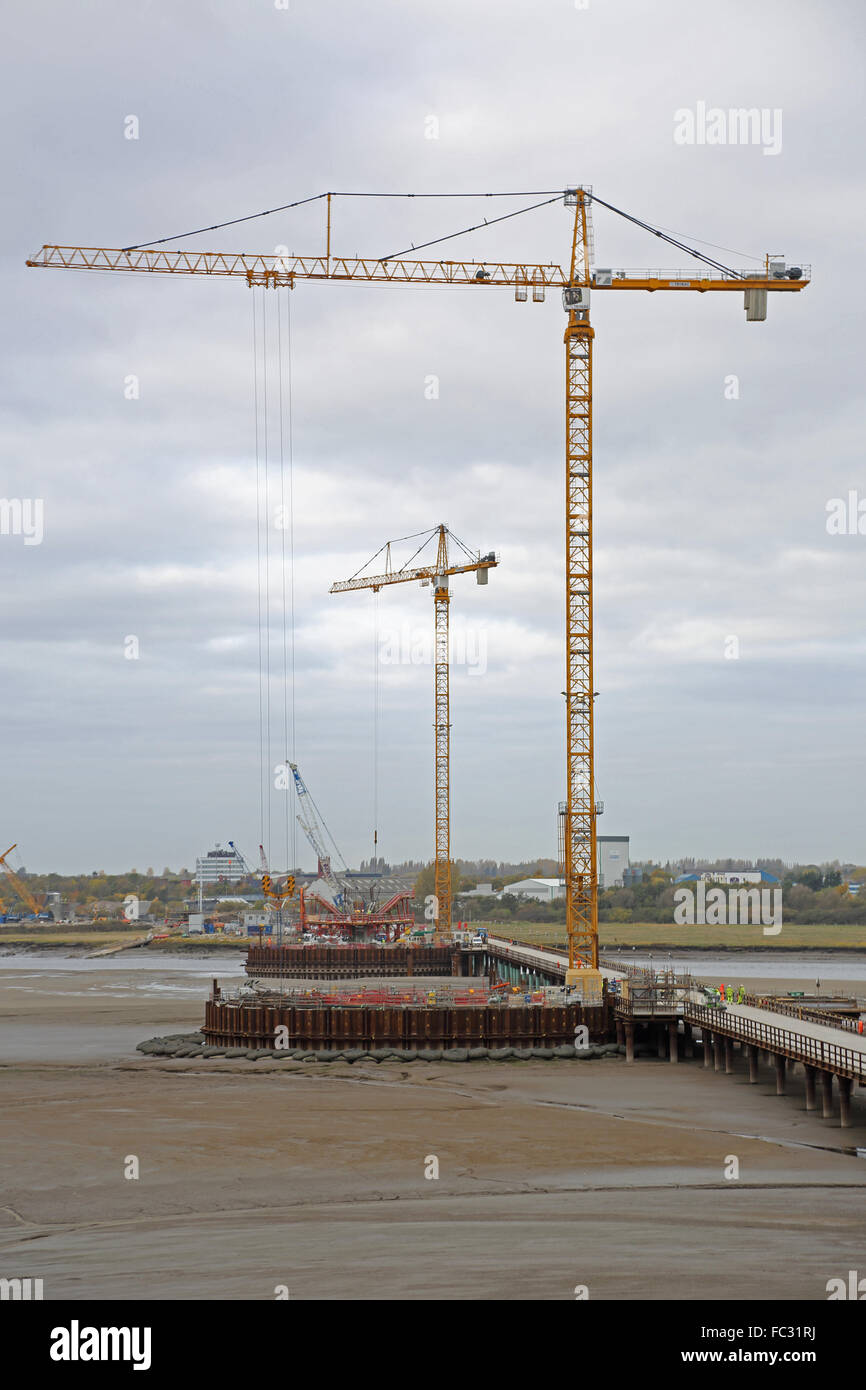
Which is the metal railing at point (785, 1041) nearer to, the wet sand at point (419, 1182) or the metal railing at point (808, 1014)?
the wet sand at point (419, 1182)

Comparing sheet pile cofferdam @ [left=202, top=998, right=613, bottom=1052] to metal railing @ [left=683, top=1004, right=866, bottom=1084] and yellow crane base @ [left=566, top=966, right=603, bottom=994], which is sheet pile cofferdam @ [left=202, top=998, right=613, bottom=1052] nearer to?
yellow crane base @ [left=566, top=966, right=603, bottom=994]

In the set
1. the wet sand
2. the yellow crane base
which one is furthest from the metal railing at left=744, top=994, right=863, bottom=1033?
the yellow crane base

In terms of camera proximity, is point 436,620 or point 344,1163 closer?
point 344,1163

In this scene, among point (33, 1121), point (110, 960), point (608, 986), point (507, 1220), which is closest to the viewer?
point (507, 1220)

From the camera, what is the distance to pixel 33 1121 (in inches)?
1706

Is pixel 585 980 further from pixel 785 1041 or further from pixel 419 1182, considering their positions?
pixel 419 1182

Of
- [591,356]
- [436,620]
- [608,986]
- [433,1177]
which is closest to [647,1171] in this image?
[433,1177]

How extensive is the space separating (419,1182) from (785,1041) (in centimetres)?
1922

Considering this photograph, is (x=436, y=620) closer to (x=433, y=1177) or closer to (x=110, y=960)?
(x=110, y=960)

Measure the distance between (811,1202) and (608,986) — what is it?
1723 inches

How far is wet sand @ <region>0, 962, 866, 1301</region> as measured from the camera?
23.4 metres

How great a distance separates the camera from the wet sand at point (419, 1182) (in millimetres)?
23375

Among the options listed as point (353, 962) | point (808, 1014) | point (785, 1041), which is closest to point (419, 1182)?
point (785, 1041)

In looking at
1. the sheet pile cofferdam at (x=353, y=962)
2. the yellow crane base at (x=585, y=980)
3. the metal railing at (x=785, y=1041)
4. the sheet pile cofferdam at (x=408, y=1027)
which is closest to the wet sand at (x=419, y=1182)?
the metal railing at (x=785, y=1041)
